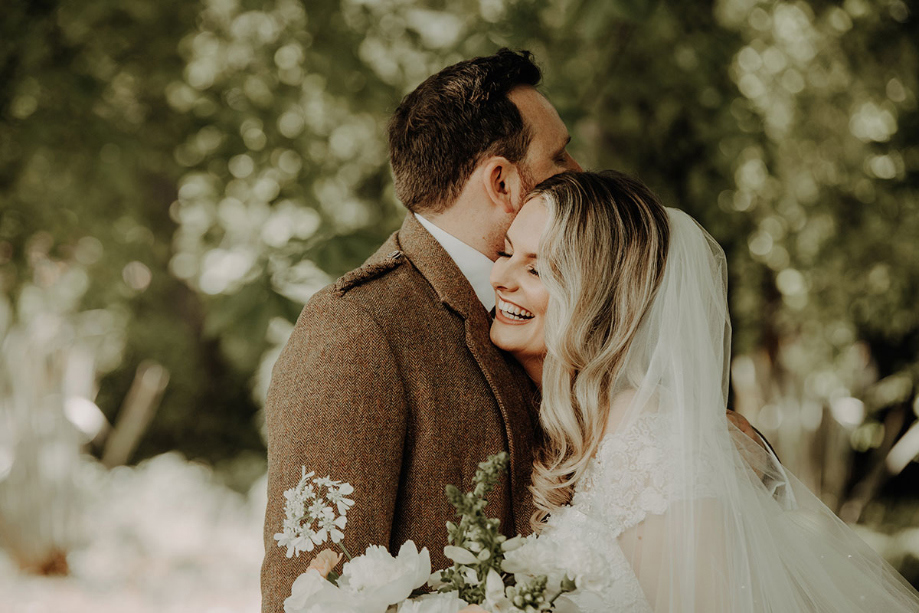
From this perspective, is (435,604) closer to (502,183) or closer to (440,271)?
(440,271)

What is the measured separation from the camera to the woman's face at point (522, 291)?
2266 mm

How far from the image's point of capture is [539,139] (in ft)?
8.25

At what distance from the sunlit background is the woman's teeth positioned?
1457 millimetres

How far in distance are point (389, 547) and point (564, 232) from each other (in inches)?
37.3

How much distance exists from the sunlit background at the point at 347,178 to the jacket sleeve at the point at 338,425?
171 centimetres

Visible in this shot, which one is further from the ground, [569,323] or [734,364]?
[569,323]

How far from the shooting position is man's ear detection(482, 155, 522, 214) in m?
2.41

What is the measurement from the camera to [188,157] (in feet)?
17.9

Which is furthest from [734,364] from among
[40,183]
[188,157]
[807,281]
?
[40,183]

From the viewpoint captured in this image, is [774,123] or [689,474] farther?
[774,123]

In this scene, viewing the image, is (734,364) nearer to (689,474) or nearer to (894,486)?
(894,486)

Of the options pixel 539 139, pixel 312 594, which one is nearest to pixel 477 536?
pixel 312 594

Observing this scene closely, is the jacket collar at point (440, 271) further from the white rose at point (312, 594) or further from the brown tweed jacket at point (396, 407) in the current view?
the white rose at point (312, 594)

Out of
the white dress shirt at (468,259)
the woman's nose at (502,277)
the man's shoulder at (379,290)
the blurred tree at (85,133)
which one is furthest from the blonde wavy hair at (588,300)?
Answer: the blurred tree at (85,133)
